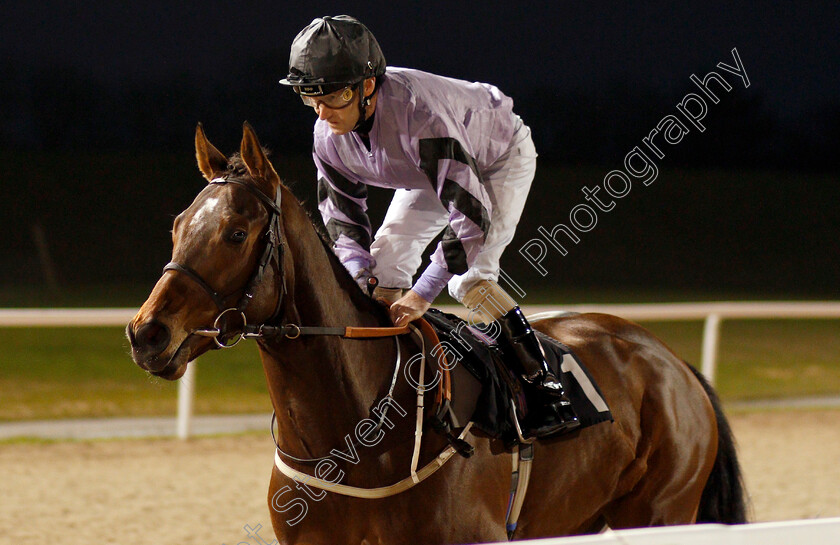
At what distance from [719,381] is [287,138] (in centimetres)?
931

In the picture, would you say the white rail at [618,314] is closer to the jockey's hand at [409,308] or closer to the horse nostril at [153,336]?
the jockey's hand at [409,308]

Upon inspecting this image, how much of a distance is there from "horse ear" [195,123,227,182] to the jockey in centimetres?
22

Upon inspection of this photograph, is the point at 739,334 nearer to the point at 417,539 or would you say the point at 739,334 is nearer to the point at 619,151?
the point at 619,151

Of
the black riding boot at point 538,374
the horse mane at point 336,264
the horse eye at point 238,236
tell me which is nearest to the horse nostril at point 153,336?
the horse eye at point 238,236

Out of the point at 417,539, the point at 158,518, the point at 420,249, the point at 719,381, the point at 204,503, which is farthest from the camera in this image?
the point at 719,381

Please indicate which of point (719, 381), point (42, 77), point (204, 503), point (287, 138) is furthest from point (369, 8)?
point (204, 503)

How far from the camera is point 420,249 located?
2.37 metres

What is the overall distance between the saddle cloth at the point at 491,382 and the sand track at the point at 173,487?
1.24 meters

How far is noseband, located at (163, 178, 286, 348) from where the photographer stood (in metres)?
1.59

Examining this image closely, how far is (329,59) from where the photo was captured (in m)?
1.83

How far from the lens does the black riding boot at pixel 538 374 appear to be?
2.11 meters

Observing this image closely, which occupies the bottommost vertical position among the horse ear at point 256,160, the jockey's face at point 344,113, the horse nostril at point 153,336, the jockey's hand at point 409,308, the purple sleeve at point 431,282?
the jockey's hand at point 409,308

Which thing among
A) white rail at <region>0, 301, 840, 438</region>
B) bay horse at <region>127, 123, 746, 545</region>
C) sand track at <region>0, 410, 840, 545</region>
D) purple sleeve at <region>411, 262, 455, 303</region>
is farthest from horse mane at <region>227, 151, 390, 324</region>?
white rail at <region>0, 301, 840, 438</region>

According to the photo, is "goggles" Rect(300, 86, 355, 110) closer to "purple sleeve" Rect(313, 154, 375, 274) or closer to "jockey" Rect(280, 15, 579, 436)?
"jockey" Rect(280, 15, 579, 436)
